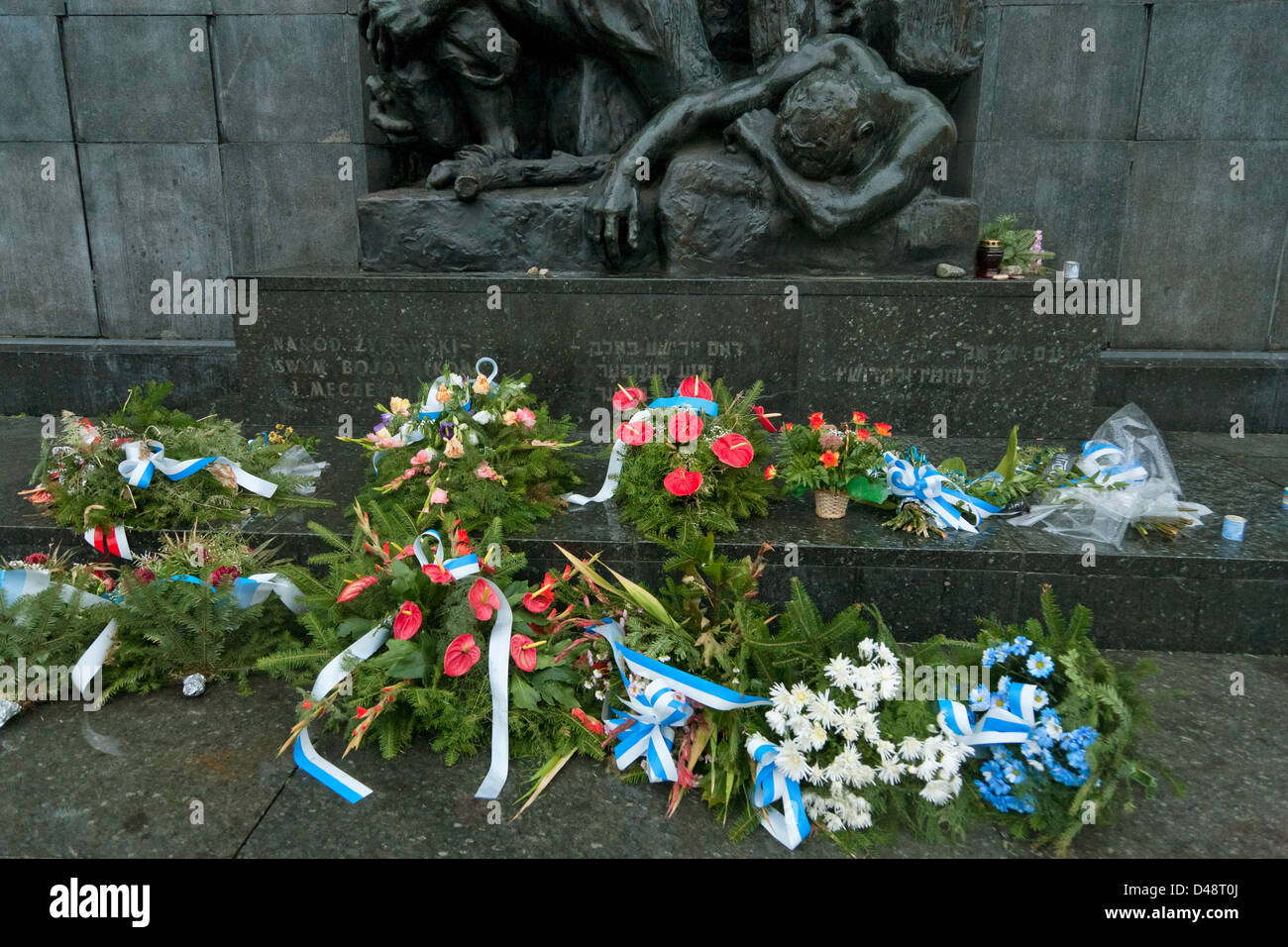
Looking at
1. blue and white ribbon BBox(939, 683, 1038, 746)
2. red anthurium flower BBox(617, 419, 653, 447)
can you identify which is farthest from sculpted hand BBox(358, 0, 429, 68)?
blue and white ribbon BBox(939, 683, 1038, 746)

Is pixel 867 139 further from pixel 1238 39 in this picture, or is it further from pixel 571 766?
pixel 571 766

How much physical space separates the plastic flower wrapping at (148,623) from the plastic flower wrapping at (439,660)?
0.30 m

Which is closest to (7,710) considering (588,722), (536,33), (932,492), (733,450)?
(588,722)

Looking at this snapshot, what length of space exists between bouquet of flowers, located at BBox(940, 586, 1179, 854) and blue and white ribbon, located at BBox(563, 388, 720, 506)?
5.31 feet

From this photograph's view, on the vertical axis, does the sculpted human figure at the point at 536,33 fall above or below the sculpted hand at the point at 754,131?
above

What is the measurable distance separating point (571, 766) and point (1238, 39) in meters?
7.12

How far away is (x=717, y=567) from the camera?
312 centimetres

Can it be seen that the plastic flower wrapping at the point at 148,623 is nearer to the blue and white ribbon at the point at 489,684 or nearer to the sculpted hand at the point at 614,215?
the blue and white ribbon at the point at 489,684

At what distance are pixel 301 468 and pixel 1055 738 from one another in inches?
148

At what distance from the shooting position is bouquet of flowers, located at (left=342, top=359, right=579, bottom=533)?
3.87 metres

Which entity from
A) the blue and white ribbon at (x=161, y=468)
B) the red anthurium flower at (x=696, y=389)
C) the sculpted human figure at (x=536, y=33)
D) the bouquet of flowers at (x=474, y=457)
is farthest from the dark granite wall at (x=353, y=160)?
the red anthurium flower at (x=696, y=389)

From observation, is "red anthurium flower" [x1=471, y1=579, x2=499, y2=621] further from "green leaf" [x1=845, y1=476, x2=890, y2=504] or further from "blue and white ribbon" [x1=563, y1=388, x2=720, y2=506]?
"green leaf" [x1=845, y1=476, x2=890, y2=504]

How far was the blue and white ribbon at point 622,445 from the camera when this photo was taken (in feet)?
12.9

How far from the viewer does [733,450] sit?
3.75m
